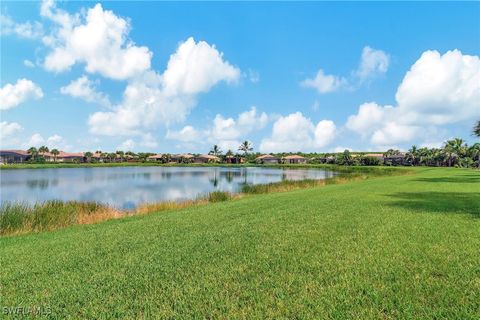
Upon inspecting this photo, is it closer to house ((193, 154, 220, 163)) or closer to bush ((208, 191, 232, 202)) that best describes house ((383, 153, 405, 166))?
house ((193, 154, 220, 163))

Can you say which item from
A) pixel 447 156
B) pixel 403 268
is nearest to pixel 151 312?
pixel 403 268

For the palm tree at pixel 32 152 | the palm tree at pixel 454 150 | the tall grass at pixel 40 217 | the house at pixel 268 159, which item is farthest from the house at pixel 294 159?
the tall grass at pixel 40 217

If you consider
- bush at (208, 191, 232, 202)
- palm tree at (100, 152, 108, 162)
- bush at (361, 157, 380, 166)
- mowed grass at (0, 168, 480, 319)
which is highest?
palm tree at (100, 152, 108, 162)

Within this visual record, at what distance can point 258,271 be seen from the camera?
18.1 ft

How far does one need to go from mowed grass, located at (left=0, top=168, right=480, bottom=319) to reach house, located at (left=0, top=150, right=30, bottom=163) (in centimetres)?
12829

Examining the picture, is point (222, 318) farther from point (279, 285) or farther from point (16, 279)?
point (16, 279)

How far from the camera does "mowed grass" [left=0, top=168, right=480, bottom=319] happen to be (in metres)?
4.23

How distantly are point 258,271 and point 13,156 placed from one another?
13925 centimetres

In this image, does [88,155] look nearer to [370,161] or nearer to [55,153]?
[55,153]

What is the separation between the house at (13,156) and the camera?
111500mm

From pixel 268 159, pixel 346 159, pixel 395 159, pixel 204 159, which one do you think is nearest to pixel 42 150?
pixel 204 159

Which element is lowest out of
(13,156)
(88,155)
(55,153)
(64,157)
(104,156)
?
(64,157)

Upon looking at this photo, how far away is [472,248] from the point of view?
6523mm

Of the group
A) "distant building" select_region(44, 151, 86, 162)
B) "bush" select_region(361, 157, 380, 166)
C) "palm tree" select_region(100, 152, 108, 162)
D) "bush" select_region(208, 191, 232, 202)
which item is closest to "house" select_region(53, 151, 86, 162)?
"distant building" select_region(44, 151, 86, 162)
